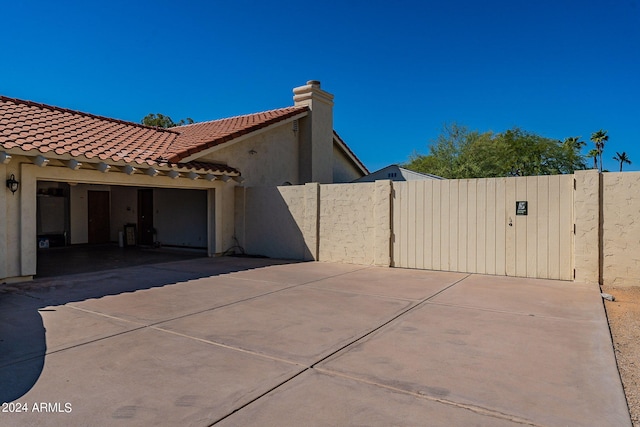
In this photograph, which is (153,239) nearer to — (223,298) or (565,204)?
(223,298)

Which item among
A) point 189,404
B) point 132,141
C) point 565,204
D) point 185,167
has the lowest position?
point 189,404

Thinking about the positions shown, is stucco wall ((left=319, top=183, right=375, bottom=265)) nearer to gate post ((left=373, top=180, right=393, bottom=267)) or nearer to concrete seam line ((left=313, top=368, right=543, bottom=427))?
gate post ((left=373, top=180, right=393, bottom=267))

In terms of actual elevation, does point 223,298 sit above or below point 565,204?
below

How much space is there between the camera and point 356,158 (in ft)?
76.4

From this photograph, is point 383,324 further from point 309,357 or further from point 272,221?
point 272,221

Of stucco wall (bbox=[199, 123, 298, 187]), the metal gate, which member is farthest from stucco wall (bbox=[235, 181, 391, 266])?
stucco wall (bbox=[199, 123, 298, 187])

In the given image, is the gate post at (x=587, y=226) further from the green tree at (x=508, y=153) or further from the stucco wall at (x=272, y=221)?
the green tree at (x=508, y=153)

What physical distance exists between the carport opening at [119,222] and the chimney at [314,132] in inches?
191

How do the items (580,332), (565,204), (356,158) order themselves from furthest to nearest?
1. (356,158)
2. (565,204)
3. (580,332)

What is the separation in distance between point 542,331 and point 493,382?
80.3 inches

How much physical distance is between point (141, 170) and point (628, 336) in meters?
10.9

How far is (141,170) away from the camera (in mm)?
11086

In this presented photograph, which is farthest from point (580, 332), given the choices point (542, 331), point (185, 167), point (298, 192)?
point (185, 167)

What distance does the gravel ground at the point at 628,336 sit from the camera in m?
3.65
